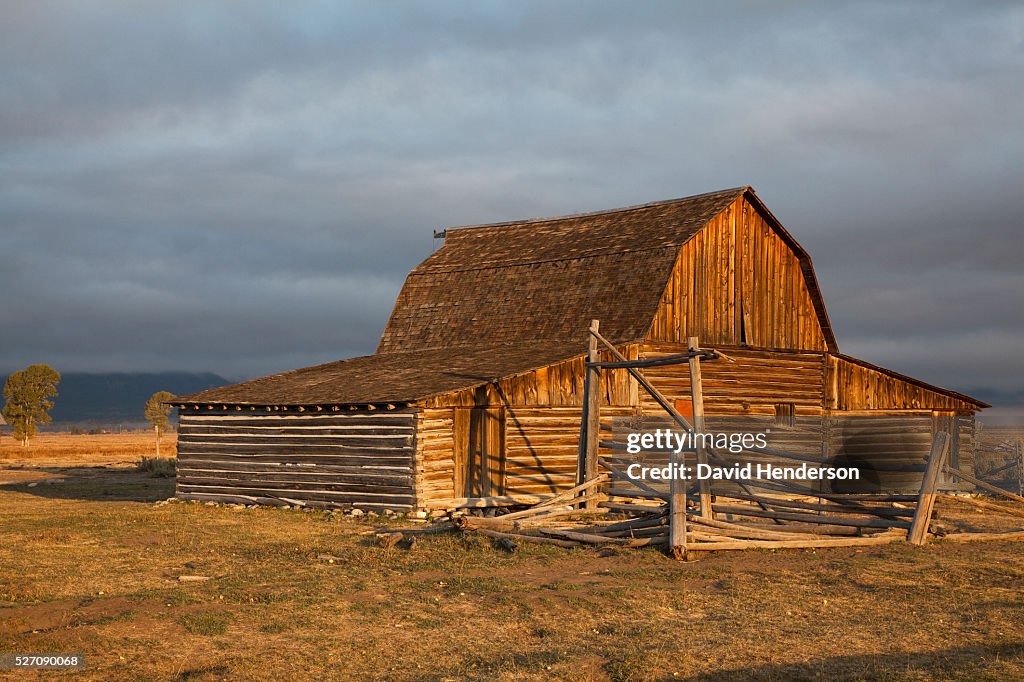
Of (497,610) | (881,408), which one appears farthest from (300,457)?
(881,408)

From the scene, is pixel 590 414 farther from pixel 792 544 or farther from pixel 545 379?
pixel 792 544

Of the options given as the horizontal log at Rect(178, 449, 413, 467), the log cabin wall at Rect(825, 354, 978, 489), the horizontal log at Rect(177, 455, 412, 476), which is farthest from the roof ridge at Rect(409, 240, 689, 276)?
the horizontal log at Rect(177, 455, 412, 476)

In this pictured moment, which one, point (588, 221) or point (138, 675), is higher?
point (588, 221)

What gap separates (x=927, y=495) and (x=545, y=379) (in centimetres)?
996

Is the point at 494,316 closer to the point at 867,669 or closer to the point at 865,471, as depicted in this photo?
the point at 865,471

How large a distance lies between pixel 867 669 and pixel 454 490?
1482 cm

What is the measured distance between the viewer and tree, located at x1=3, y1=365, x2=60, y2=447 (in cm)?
7300

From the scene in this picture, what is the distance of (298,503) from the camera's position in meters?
25.4

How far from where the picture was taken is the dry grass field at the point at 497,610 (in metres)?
10.1

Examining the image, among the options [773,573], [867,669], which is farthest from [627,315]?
[867,669]

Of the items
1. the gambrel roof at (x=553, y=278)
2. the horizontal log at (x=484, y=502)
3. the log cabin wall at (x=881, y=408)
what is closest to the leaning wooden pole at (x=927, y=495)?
the horizontal log at (x=484, y=502)

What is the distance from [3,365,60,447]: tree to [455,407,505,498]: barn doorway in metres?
57.1

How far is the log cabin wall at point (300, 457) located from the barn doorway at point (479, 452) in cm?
131

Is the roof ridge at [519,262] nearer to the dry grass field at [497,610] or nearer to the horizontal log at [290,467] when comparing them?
the horizontal log at [290,467]
